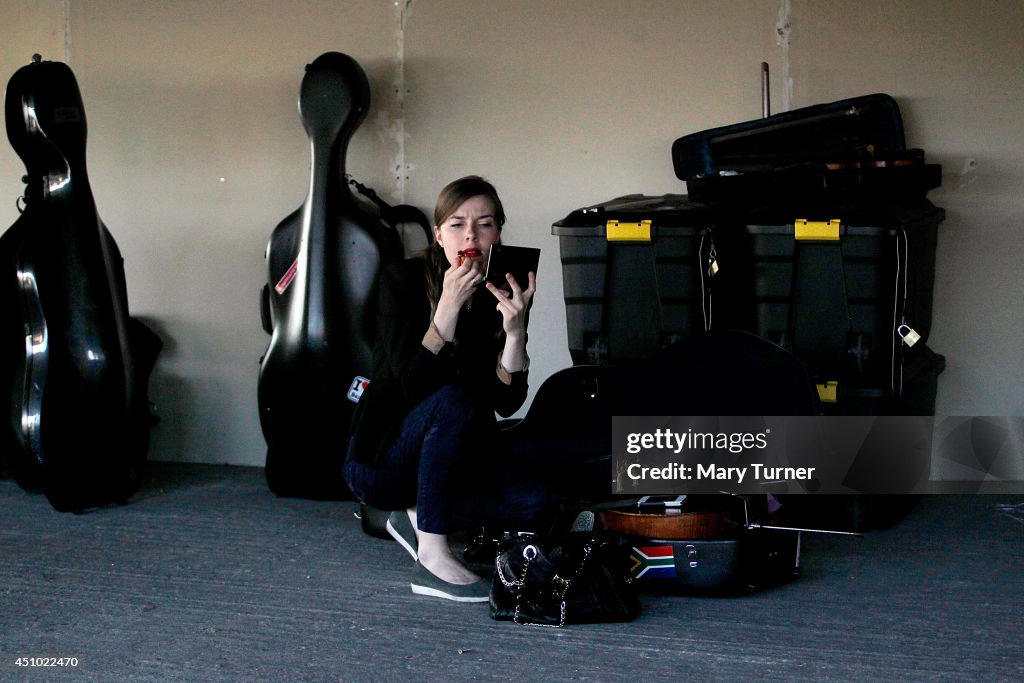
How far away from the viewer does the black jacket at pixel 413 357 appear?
2.54 m

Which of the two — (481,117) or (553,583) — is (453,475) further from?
(481,117)

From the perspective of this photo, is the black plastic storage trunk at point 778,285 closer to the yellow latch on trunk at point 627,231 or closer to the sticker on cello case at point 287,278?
the yellow latch on trunk at point 627,231

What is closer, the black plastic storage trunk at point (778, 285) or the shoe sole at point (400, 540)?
the shoe sole at point (400, 540)

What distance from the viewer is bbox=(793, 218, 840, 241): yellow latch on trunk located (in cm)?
300

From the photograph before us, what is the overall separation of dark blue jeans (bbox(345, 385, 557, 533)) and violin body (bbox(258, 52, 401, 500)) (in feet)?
2.90

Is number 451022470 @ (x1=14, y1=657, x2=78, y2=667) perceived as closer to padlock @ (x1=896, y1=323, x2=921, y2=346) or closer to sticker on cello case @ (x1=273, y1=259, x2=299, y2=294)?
sticker on cello case @ (x1=273, y1=259, x2=299, y2=294)

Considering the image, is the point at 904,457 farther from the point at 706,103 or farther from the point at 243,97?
the point at 243,97

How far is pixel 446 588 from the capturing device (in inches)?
99.3

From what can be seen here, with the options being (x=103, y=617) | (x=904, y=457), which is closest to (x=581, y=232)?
(x=904, y=457)

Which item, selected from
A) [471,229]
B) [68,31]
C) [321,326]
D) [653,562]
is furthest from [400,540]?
[68,31]

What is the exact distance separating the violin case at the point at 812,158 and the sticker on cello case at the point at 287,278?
48.8 inches

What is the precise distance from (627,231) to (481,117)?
2.95ft

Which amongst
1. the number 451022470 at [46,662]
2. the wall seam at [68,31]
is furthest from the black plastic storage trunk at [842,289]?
the wall seam at [68,31]

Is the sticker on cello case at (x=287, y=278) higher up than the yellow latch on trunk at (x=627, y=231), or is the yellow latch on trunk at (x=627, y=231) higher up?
the yellow latch on trunk at (x=627, y=231)
